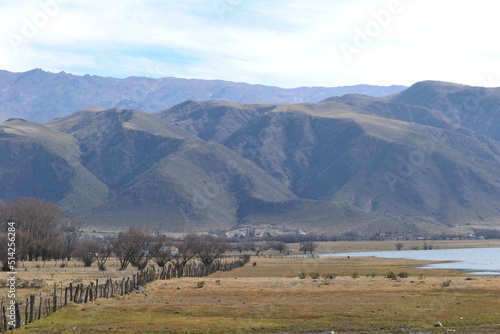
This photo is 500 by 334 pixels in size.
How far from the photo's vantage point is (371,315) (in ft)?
118

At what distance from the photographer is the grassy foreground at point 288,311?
32.0 m

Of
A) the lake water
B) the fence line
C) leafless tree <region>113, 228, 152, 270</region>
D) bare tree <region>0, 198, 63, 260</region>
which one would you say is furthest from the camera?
bare tree <region>0, 198, 63, 260</region>

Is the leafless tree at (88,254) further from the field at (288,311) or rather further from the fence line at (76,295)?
the field at (288,311)

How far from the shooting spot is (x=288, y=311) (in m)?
38.4

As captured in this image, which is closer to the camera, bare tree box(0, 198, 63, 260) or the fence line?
the fence line

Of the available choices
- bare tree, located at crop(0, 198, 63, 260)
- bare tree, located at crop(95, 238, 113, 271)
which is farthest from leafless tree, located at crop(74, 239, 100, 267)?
bare tree, located at crop(0, 198, 63, 260)

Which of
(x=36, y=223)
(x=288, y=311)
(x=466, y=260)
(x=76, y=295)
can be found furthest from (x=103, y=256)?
(x=466, y=260)

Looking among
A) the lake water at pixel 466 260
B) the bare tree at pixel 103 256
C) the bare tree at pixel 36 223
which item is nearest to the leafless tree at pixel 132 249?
the bare tree at pixel 103 256

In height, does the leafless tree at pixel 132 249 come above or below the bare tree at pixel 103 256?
above

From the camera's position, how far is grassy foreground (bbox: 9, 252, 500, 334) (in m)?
32.0

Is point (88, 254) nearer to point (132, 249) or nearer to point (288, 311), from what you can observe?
point (132, 249)

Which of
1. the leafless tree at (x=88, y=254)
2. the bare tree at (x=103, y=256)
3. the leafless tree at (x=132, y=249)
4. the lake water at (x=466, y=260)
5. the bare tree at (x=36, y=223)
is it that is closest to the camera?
the bare tree at (x=103, y=256)

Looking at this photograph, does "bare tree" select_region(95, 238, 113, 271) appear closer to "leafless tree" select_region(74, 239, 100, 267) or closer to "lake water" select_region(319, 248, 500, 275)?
"leafless tree" select_region(74, 239, 100, 267)

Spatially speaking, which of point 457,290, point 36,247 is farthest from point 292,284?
point 36,247
